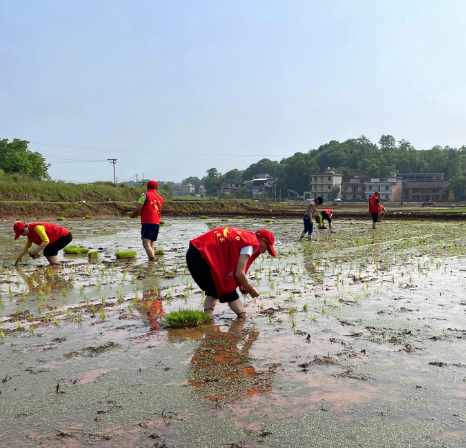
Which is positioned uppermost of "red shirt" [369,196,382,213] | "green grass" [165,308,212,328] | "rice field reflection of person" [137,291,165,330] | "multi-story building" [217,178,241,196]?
"multi-story building" [217,178,241,196]

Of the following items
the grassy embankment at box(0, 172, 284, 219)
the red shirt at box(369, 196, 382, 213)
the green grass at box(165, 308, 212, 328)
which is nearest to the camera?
the green grass at box(165, 308, 212, 328)

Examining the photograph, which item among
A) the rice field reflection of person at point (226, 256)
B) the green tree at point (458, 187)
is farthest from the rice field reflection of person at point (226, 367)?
the green tree at point (458, 187)

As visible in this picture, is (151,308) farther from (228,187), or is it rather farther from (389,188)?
(228,187)

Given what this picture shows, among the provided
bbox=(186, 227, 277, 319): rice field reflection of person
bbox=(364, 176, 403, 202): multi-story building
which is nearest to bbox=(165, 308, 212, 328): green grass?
bbox=(186, 227, 277, 319): rice field reflection of person

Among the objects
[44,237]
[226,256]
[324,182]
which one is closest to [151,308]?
[226,256]

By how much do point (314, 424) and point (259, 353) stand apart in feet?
4.75

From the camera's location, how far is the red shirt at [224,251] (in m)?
5.36

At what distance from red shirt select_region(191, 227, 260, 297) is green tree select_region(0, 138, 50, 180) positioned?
50987 millimetres

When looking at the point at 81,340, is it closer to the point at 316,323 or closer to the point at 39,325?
the point at 39,325

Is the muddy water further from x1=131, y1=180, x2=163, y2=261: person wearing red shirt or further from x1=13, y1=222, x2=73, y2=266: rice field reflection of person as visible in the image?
x1=131, y1=180, x2=163, y2=261: person wearing red shirt

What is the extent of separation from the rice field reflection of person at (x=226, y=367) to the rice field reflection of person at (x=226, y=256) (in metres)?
0.51

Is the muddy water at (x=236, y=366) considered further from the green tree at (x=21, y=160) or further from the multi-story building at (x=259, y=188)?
the multi-story building at (x=259, y=188)

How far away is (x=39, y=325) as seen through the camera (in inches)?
221

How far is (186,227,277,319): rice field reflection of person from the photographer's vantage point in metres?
5.33
